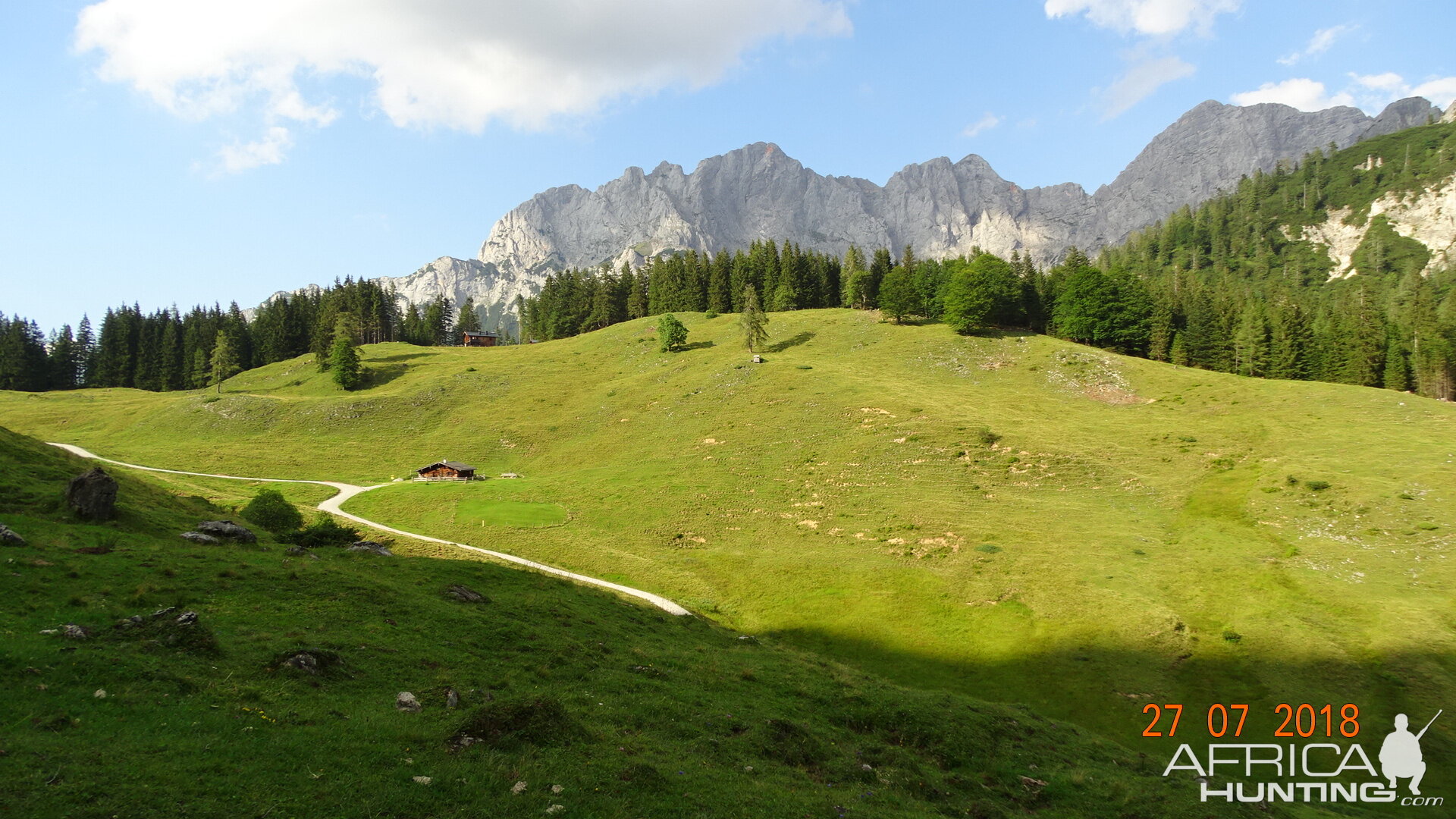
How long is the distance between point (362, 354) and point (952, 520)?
143039 mm

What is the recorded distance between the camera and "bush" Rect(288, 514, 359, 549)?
1508 inches

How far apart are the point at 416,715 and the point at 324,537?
2736cm

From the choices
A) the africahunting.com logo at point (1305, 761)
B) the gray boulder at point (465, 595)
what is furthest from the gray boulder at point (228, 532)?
the africahunting.com logo at point (1305, 761)

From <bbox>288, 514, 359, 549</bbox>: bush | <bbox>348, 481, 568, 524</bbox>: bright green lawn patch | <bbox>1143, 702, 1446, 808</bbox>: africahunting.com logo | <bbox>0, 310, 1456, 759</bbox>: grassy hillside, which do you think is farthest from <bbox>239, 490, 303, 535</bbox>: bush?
<bbox>1143, 702, 1446, 808</bbox>: africahunting.com logo

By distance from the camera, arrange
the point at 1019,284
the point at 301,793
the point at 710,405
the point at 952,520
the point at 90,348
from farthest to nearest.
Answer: the point at 90,348
the point at 1019,284
the point at 710,405
the point at 952,520
the point at 301,793

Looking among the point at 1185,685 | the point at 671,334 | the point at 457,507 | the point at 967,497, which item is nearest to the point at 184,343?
the point at 671,334

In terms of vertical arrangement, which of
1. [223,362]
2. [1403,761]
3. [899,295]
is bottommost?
[1403,761]

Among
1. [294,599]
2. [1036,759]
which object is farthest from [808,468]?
[294,599]

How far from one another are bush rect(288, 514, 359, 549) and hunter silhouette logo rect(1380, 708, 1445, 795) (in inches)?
2184

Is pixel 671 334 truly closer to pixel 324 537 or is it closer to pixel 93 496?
pixel 324 537

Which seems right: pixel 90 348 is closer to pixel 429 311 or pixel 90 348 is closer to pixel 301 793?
pixel 429 311

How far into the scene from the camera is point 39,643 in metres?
15.6

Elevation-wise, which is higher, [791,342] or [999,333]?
[791,342]

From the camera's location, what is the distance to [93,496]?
30.3 m
